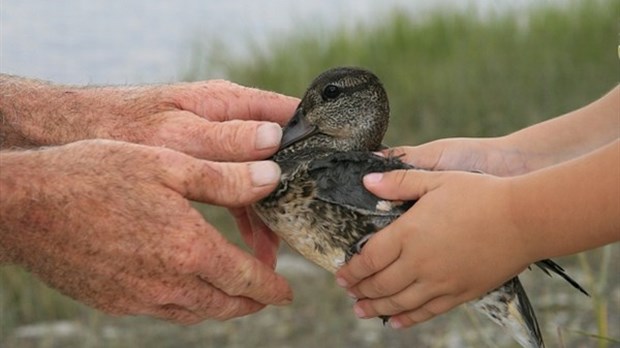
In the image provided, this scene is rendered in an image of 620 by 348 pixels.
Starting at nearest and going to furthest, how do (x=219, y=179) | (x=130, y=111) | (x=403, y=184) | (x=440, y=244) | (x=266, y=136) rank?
(x=440, y=244), (x=403, y=184), (x=219, y=179), (x=266, y=136), (x=130, y=111)

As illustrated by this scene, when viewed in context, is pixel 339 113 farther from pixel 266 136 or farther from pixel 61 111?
pixel 61 111

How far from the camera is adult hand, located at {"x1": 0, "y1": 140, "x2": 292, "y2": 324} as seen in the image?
3283mm

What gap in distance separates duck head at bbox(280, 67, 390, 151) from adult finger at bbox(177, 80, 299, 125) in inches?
10.7

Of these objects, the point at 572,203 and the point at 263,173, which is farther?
the point at 263,173

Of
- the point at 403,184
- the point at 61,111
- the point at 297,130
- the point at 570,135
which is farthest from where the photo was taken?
the point at 61,111

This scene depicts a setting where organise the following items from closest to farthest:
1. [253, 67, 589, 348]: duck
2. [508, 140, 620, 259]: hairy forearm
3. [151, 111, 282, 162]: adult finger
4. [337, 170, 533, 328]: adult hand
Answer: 1. [508, 140, 620, 259]: hairy forearm
2. [337, 170, 533, 328]: adult hand
3. [253, 67, 589, 348]: duck
4. [151, 111, 282, 162]: adult finger

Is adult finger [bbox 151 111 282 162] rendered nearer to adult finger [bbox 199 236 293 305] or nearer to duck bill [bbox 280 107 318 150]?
duck bill [bbox 280 107 318 150]

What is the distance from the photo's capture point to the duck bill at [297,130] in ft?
12.0

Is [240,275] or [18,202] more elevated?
[18,202]

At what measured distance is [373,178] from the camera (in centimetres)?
328

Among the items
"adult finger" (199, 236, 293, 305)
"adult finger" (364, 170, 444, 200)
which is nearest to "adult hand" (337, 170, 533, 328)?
"adult finger" (364, 170, 444, 200)

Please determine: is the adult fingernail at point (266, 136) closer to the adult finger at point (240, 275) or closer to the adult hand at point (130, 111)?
the adult hand at point (130, 111)

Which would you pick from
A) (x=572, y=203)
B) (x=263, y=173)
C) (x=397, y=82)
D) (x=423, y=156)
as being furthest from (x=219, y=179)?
(x=397, y=82)

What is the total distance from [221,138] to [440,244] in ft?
2.79
